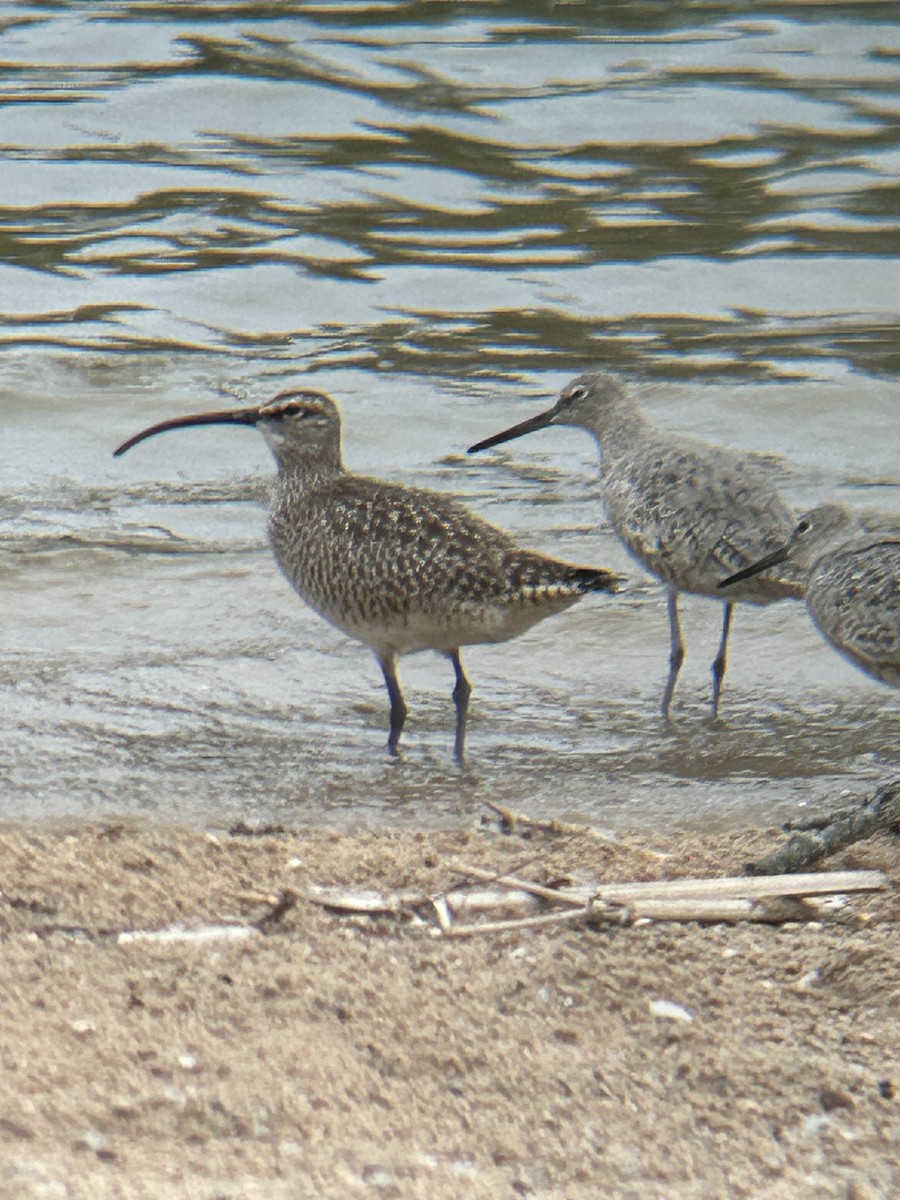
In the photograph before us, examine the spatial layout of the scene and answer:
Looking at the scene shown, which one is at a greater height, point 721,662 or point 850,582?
point 850,582

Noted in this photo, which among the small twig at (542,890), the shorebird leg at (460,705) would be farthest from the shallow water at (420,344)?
the small twig at (542,890)

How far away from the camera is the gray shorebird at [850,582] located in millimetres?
6273

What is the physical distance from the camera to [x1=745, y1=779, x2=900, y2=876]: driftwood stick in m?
4.91

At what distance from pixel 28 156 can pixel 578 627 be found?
26.8 ft

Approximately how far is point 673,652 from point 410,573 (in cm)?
145

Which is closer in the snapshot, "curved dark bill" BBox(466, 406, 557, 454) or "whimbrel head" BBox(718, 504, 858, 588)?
"whimbrel head" BBox(718, 504, 858, 588)

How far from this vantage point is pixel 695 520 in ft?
24.2

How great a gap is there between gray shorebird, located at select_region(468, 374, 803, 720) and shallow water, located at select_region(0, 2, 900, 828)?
1.55 ft

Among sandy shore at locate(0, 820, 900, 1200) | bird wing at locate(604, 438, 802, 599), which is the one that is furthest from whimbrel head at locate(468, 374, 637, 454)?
sandy shore at locate(0, 820, 900, 1200)

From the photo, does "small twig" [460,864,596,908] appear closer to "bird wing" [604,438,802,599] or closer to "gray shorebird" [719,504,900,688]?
"gray shorebird" [719,504,900,688]

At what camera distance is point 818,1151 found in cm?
368

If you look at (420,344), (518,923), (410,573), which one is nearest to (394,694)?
(410,573)

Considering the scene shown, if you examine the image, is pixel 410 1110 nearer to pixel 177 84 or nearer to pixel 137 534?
pixel 137 534

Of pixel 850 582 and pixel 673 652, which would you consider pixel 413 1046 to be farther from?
pixel 673 652
